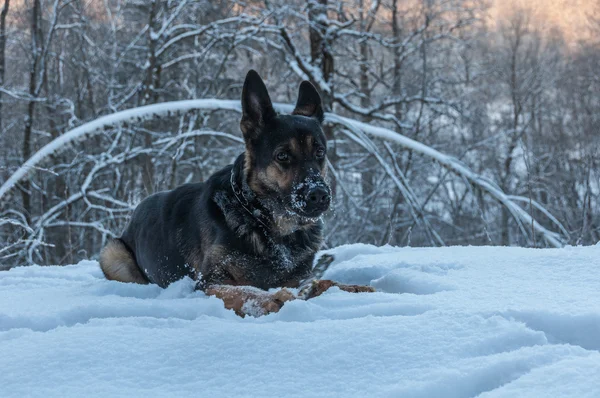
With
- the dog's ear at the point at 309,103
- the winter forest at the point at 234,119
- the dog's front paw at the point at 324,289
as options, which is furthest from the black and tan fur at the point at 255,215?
the winter forest at the point at 234,119

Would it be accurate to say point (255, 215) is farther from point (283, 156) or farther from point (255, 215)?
point (283, 156)

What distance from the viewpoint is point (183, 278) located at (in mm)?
4129

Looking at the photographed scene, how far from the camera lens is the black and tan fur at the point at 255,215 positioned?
3.88 metres

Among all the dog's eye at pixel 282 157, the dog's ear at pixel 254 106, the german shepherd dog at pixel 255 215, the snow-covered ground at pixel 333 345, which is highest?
the dog's ear at pixel 254 106

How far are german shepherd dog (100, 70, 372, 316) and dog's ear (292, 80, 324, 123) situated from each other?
0.49m

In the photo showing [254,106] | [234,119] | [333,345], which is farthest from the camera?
[234,119]

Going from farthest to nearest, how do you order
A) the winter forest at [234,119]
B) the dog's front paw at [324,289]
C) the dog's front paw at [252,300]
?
1. the winter forest at [234,119]
2. the dog's front paw at [324,289]
3. the dog's front paw at [252,300]

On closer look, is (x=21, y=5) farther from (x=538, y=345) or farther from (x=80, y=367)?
(x=538, y=345)

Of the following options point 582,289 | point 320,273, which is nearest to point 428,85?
point 320,273

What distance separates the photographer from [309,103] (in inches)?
192

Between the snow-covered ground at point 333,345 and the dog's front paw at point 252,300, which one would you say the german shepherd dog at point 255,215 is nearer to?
the dog's front paw at point 252,300

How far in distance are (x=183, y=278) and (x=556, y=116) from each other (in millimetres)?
33375

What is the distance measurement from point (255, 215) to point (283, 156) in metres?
0.48

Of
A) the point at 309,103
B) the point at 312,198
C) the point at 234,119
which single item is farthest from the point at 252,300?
the point at 234,119
